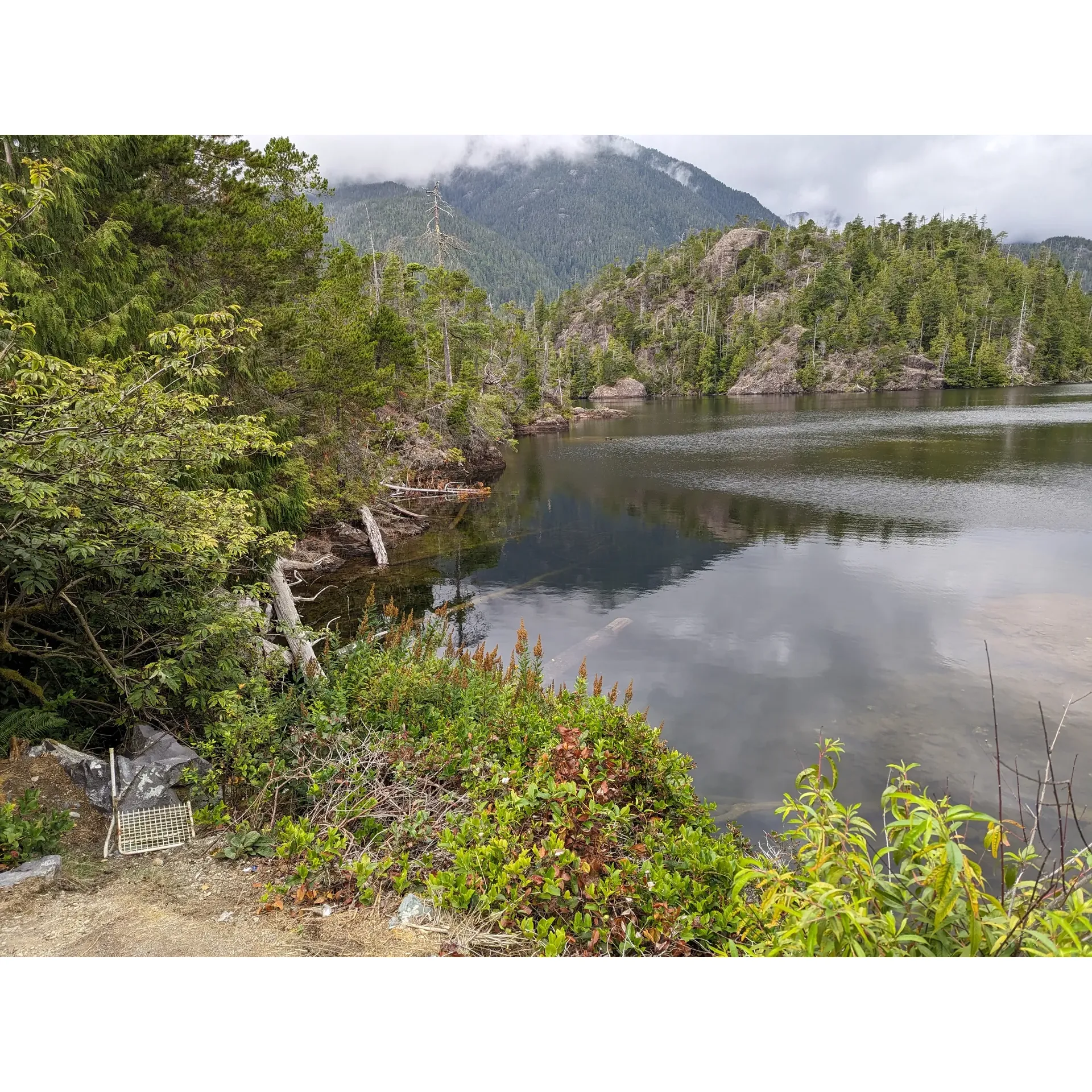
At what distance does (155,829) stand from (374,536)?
15.3 m

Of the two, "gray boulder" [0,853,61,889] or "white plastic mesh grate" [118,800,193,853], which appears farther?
"white plastic mesh grate" [118,800,193,853]

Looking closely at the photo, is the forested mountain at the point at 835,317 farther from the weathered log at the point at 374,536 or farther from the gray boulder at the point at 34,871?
the gray boulder at the point at 34,871

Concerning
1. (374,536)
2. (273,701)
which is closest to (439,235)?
(374,536)

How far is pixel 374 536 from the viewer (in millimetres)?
19578

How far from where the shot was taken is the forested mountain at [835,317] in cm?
9644

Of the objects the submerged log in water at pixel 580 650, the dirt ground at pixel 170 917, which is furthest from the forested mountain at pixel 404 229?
the dirt ground at pixel 170 917

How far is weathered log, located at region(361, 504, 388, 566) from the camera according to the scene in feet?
62.5

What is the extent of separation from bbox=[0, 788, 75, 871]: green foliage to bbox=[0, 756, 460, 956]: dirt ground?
0.11 metres

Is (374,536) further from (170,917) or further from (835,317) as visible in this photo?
(835,317)

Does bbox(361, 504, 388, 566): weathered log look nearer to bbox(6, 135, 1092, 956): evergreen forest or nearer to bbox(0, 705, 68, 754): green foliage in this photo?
bbox(6, 135, 1092, 956): evergreen forest

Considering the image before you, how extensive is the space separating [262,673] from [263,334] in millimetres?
9501

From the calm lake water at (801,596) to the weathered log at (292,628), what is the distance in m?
4.50

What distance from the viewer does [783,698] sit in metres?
10.8

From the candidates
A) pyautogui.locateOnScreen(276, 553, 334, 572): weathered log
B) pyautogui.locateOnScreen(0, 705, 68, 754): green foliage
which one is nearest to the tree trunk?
pyautogui.locateOnScreen(276, 553, 334, 572): weathered log
